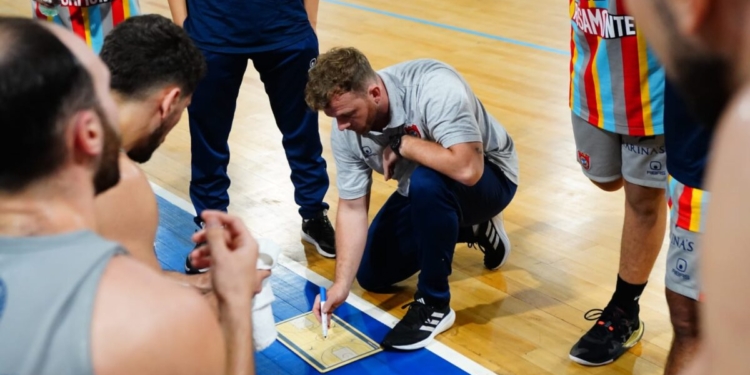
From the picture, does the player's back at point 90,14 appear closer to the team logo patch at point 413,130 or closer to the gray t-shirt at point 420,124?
the gray t-shirt at point 420,124

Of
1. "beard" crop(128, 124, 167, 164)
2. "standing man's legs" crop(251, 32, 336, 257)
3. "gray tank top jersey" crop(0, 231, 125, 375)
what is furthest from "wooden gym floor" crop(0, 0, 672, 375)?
"gray tank top jersey" crop(0, 231, 125, 375)

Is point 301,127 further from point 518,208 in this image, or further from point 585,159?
point 585,159

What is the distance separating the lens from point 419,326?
10.7ft

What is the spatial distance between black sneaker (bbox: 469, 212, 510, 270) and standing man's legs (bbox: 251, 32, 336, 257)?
0.67 m

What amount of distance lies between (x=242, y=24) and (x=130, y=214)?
180 cm

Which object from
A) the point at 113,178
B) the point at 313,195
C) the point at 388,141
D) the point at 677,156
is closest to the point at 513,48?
Result: the point at 313,195

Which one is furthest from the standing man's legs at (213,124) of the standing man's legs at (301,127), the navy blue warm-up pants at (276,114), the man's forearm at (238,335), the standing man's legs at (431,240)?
the man's forearm at (238,335)

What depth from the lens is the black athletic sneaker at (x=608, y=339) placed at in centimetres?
305

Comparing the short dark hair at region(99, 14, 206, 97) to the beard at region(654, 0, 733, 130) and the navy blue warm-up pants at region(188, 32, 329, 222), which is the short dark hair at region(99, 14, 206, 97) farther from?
Answer: the beard at region(654, 0, 733, 130)

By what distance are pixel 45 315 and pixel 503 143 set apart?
2680 millimetres

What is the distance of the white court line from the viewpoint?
3.08 m

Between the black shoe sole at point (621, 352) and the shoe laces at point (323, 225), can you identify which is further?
the shoe laces at point (323, 225)

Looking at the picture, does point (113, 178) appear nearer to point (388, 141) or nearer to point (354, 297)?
point (388, 141)

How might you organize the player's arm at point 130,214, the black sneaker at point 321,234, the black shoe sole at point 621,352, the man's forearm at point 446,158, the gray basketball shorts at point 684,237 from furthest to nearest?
the black sneaker at point 321,234, the man's forearm at point 446,158, the black shoe sole at point 621,352, the gray basketball shorts at point 684,237, the player's arm at point 130,214
